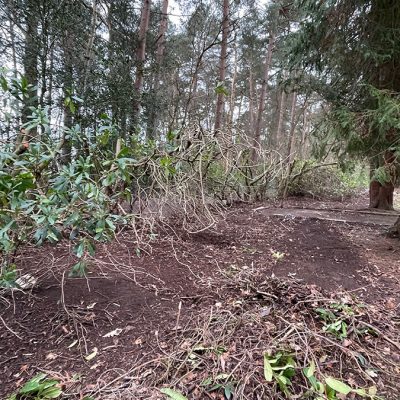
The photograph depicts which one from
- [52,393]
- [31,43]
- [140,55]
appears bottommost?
[52,393]

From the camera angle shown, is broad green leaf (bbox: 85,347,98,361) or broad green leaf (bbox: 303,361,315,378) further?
broad green leaf (bbox: 85,347,98,361)

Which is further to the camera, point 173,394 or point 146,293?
point 146,293

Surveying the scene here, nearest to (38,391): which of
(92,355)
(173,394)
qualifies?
(92,355)

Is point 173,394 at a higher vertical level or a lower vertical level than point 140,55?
lower

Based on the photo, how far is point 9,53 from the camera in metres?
4.12

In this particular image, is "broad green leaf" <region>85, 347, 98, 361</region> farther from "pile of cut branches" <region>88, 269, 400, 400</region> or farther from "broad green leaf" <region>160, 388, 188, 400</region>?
"broad green leaf" <region>160, 388, 188, 400</region>

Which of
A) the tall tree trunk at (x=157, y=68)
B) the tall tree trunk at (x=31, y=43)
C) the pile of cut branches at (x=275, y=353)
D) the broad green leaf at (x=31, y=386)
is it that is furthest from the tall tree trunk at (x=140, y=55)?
the broad green leaf at (x=31, y=386)

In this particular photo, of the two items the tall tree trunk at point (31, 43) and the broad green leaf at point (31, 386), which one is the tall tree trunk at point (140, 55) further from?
the broad green leaf at point (31, 386)

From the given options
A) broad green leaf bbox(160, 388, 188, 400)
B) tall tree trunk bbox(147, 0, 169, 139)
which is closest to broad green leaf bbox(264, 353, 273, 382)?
broad green leaf bbox(160, 388, 188, 400)

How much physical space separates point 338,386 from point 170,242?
7.57ft

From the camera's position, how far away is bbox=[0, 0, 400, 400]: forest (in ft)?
4.78

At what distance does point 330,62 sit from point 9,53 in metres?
5.15

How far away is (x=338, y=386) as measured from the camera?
1324 millimetres

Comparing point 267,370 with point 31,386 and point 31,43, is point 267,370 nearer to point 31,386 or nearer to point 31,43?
point 31,386
